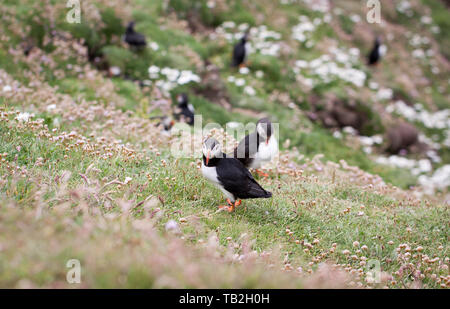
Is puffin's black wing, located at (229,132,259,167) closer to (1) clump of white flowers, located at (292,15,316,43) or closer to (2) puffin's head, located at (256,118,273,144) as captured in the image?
(2) puffin's head, located at (256,118,273,144)

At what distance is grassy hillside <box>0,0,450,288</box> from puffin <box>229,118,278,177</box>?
54 centimetres

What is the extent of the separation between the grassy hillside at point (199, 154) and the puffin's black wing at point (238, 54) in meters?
0.48

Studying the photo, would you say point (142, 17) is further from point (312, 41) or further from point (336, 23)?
point (336, 23)

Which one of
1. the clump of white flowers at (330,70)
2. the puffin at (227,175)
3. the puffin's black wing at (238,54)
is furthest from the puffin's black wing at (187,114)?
the clump of white flowers at (330,70)

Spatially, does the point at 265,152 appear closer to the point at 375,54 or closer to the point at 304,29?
the point at 304,29

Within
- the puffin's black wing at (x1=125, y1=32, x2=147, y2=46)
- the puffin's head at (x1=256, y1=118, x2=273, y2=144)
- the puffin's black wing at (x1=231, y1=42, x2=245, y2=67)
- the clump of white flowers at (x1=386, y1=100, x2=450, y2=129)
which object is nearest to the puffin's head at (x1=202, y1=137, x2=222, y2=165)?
the puffin's head at (x1=256, y1=118, x2=273, y2=144)

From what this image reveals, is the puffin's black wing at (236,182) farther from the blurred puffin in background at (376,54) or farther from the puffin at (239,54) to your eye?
the blurred puffin in background at (376,54)

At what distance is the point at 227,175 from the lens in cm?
522

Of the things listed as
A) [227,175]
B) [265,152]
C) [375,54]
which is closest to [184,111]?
[265,152]

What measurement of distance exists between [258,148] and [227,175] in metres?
1.53

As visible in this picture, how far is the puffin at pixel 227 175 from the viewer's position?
5223mm

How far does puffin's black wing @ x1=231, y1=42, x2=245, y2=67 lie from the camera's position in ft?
45.5
